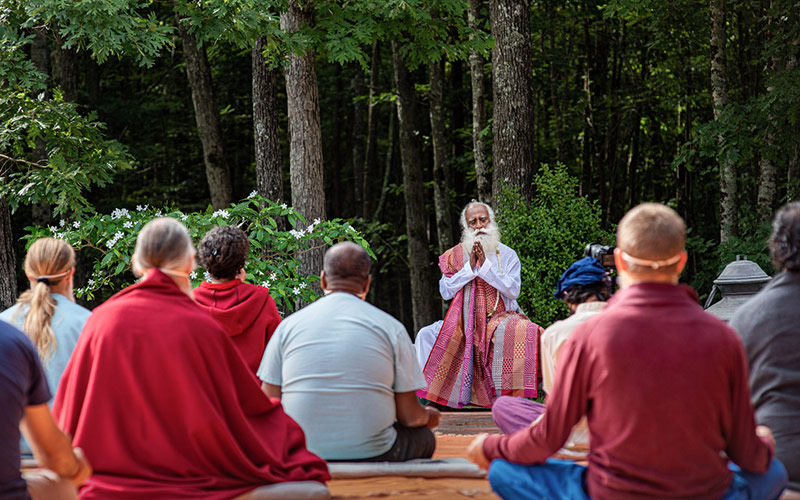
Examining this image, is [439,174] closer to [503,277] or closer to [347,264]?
[503,277]

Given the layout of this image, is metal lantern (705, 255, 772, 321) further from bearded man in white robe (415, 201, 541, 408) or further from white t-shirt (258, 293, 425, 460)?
white t-shirt (258, 293, 425, 460)

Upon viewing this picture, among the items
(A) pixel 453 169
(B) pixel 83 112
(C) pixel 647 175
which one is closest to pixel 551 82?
(A) pixel 453 169

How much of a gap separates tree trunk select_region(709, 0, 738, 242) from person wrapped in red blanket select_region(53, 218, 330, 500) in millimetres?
10185

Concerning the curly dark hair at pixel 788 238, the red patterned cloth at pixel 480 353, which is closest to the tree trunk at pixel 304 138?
the red patterned cloth at pixel 480 353

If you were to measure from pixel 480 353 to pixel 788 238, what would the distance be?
4.44 m

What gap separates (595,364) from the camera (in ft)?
9.46

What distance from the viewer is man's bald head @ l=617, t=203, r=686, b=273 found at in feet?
9.63

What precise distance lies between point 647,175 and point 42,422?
20.5 metres

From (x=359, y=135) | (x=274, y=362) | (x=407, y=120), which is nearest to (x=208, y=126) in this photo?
(x=407, y=120)

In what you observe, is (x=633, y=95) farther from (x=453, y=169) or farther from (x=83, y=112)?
(x=83, y=112)

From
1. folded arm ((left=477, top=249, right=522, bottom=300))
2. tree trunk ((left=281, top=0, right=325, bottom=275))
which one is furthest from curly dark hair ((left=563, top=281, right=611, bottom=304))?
tree trunk ((left=281, top=0, right=325, bottom=275))

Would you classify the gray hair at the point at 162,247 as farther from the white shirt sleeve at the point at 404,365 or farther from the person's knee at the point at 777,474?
the person's knee at the point at 777,474

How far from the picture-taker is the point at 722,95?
1245 centimetres

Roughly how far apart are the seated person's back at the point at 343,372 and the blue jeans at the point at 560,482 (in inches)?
37.6
